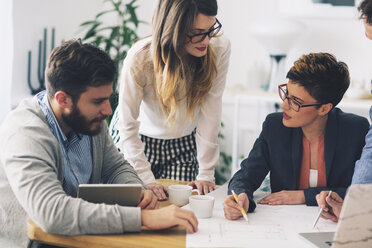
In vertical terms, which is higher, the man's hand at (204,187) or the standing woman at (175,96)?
the standing woman at (175,96)

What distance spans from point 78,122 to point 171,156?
29.0 inches

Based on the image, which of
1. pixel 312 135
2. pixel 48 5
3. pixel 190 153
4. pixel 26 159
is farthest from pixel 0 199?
pixel 48 5

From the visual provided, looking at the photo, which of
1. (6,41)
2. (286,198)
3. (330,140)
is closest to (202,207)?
(286,198)

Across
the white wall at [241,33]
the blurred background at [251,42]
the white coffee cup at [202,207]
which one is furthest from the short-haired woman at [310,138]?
the white wall at [241,33]

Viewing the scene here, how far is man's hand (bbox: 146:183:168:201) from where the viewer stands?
1.69 m

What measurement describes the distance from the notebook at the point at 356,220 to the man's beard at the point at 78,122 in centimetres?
80

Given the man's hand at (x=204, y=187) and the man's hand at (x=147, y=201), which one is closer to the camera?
the man's hand at (x=147, y=201)

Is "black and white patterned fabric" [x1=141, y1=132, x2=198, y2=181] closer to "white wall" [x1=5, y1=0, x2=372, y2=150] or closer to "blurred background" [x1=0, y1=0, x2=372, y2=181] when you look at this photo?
"blurred background" [x1=0, y1=0, x2=372, y2=181]

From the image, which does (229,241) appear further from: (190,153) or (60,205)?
(190,153)

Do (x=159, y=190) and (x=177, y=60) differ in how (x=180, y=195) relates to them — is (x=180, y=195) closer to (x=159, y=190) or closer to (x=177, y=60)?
(x=159, y=190)

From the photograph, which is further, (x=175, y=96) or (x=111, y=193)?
(x=175, y=96)

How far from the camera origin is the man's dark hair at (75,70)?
1459 mm

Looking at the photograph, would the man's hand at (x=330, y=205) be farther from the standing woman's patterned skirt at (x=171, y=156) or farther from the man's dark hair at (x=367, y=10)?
the standing woman's patterned skirt at (x=171, y=156)

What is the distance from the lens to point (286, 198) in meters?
1.68
